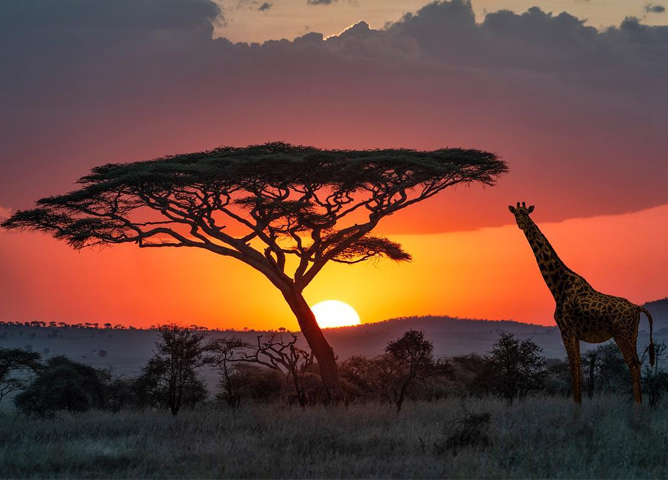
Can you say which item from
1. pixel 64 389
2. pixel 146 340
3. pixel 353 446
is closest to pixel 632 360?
pixel 353 446

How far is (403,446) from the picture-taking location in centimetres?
1723

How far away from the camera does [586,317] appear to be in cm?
2120

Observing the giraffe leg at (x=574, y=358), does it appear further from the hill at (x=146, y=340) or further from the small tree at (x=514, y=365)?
the hill at (x=146, y=340)

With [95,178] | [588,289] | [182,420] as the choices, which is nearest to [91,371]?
[95,178]

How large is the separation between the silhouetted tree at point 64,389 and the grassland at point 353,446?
15140mm

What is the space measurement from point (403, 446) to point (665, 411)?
939 centimetres

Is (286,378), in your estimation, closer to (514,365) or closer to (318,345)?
(318,345)

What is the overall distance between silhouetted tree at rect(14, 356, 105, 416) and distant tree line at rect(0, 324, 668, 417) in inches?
1.8

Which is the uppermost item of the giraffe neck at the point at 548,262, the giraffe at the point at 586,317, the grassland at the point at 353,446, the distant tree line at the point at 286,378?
the giraffe neck at the point at 548,262

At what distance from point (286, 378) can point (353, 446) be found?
50.2 feet

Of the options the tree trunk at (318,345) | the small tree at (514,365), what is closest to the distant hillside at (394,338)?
the small tree at (514,365)

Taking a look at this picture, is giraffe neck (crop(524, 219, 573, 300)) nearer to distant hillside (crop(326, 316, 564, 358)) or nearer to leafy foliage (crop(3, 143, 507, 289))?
leafy foliage (crop(3, 143, 507, 289))

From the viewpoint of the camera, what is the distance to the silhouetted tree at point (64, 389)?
3709cm

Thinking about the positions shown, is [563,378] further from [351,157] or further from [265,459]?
[265,459]
